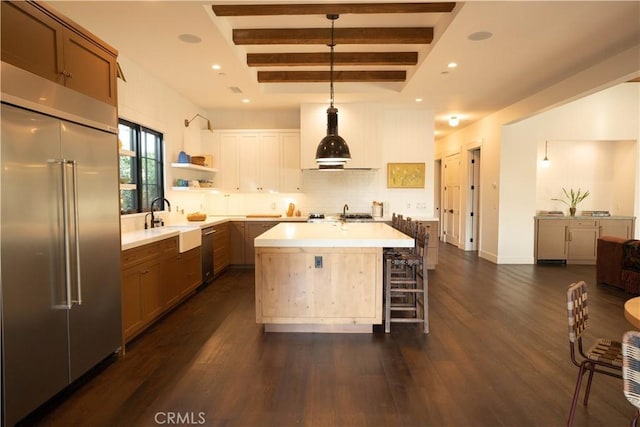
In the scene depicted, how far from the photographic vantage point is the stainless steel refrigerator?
195 centimetres

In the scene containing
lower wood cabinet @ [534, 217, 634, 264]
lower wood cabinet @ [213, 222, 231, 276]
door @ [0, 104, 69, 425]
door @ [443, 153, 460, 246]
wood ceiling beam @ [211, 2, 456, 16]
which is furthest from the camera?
door @ [443, 153, 460, 246]

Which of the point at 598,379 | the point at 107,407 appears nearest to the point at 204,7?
the point at 107,407

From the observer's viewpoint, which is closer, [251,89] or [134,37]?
[134,37]

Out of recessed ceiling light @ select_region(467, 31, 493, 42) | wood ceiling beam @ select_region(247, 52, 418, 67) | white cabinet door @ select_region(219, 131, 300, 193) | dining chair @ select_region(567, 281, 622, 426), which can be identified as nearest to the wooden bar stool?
dining chair @ select_region(567, 281, 622, 426)

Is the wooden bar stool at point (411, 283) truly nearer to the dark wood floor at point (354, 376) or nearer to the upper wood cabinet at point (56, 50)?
the dark wood floor at point (354, 376)

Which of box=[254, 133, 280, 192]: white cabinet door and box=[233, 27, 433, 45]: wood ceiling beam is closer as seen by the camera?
box=[233, 27, 433, 45]: wood ceiling beam

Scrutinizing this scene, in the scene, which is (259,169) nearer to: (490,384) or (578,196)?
(490,384)

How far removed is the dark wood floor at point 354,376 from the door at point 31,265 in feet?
1.04

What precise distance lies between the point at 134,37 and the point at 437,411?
4206 mm

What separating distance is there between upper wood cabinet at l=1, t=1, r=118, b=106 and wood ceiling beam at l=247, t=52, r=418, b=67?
77.6 inches

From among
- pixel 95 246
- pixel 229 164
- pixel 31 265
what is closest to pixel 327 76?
pixel 229 164

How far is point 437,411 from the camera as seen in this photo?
2252mm

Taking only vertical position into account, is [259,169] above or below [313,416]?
above

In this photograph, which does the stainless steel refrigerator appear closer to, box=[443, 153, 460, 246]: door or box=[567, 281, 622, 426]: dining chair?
box=[567, 281, 622, 426]: dining chair
